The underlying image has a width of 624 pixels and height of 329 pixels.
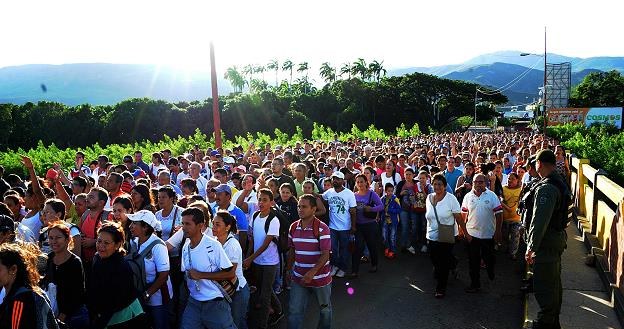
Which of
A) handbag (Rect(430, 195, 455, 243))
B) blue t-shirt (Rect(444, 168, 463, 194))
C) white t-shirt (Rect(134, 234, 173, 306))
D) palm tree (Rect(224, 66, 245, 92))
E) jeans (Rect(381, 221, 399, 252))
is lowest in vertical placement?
jeans (Rect(381, 221, 399, 252))

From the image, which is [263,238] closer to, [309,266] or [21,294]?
[309,266]

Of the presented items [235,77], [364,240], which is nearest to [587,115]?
[364,240]

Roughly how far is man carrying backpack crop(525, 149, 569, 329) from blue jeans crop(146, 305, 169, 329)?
3582 mm

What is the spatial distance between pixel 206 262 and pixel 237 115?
4916cm

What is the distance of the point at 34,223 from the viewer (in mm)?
6008

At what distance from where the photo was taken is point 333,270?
8.11 m

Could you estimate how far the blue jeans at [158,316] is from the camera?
15.8 ft

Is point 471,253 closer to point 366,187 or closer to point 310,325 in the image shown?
point 366,187

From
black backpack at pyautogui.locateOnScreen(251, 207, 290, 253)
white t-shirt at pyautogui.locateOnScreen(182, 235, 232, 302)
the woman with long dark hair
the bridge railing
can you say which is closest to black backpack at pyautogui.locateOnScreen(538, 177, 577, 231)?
the bridge railing

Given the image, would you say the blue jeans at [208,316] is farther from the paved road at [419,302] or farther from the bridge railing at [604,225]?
the bridge railing at [604,225]

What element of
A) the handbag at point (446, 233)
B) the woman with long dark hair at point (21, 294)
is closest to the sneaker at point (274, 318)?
the handbag at point (446, 233)

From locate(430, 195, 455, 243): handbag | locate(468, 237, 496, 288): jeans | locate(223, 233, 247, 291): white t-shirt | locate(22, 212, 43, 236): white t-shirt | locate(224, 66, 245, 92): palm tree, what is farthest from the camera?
locate(224, 66, 245, 92): palm tree

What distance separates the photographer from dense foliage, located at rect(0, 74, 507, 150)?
53562 millimetres

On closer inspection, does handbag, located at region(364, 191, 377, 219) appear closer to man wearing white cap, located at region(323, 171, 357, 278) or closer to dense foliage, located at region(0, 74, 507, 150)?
man wearing white cap, located at region(323, 171, 357, 278)
